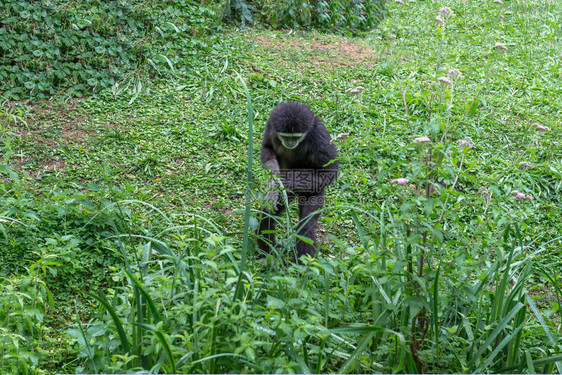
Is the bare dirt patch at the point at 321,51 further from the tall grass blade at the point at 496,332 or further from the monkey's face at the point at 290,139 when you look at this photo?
the tall grass blade at the point at 496,332

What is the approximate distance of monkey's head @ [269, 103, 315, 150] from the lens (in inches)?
182

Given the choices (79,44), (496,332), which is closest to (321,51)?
(79,44)

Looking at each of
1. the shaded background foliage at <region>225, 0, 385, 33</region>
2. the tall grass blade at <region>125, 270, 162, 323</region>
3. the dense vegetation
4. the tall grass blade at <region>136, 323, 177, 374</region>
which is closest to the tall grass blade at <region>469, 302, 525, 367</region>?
the dense vegetation

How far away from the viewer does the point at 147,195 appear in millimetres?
5297

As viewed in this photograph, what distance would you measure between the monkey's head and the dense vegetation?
0.30m

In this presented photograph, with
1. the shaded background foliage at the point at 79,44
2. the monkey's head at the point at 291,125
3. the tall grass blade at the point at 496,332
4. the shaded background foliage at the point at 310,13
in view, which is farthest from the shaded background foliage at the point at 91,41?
the tall grass blade at the point at 496,332

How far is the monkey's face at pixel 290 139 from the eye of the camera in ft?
15.2

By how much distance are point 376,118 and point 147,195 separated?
319 cm

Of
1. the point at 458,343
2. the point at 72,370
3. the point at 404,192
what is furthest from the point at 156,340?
the point at 458,343

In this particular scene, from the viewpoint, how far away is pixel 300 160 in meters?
5.04

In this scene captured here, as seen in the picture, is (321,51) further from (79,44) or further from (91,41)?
(79,44)

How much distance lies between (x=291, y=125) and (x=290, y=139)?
0.41ft

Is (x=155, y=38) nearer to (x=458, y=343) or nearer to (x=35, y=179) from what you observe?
(x=35, y=179)

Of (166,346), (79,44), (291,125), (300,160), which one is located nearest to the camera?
(166,346)
